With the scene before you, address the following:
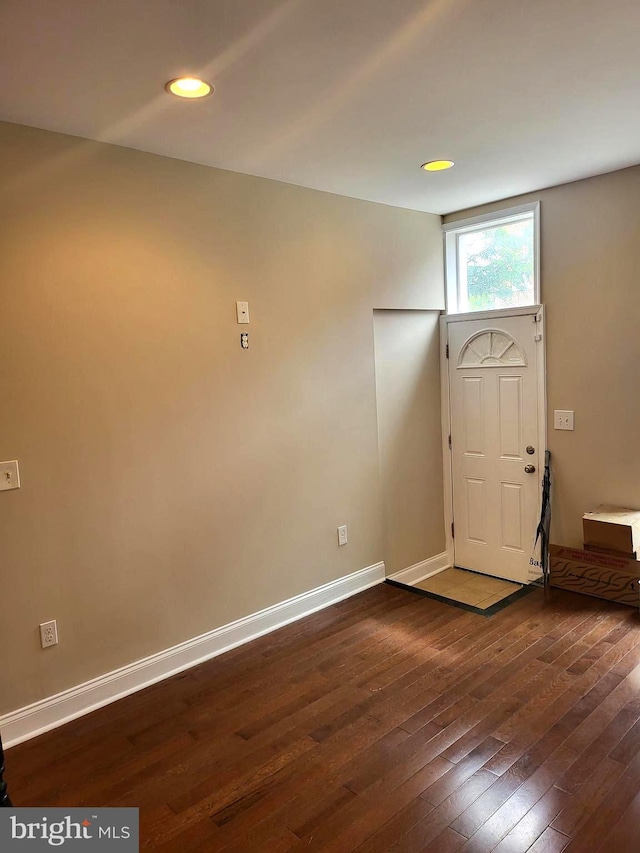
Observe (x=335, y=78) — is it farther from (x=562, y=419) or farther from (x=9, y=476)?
(x=562, y=419)

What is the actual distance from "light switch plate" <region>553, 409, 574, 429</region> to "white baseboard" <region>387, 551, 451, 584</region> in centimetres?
141

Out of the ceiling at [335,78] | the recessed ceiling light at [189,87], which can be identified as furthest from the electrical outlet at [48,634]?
the recessed ceiling light at [189,87]

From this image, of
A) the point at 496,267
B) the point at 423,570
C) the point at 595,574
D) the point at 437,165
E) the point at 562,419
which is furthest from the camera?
the point at 423,570

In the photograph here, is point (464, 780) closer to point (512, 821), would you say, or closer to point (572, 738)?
point (512, 821)

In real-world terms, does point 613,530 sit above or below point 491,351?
below

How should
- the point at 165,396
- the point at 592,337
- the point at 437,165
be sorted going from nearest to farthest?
1. the point at 165,396
2. the point at 437,165
3. the point at 592,337

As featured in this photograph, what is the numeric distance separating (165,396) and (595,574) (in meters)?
2.79

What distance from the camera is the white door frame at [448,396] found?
394 cm

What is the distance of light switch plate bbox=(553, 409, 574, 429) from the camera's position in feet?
12.6

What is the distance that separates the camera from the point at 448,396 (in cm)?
451

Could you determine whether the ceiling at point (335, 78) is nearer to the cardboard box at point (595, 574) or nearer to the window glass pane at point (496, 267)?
the window glass pane at point (496, 267)

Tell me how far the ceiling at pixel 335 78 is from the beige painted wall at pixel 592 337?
1.45 feet

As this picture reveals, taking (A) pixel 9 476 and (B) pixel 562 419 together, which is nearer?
(A) pixel 9 476

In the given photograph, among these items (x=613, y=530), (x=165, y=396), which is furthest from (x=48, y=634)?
(x=613, y=530)
